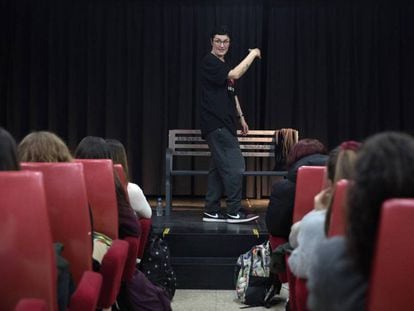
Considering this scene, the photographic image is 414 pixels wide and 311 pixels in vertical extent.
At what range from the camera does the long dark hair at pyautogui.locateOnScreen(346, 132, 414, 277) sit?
39.0 inches

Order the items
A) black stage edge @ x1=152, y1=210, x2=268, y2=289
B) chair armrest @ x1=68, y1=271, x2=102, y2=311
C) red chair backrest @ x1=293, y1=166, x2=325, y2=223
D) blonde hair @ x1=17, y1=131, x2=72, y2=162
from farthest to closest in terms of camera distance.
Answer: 1. black stage edge @ x1=152, y1=210, x2=268, y2=289
2. red chair backrest @ x1=293, y1=166, x2=325, y2=223
3. blonde hair @ x1=17, y1=131, x2=72, y2=162
4. chair armrest @ x1=68, y1=271, x2=102, y2=311

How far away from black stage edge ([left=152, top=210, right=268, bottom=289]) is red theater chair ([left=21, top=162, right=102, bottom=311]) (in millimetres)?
1997

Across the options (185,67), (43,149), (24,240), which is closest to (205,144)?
(185,67)

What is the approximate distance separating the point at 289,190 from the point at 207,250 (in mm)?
1346

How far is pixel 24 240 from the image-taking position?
1242 millimetres

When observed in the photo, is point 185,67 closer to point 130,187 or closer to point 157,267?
point 157,267

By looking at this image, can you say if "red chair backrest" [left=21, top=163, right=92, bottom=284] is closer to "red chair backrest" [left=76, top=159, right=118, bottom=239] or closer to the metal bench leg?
"red chair backrest" [left=76, top=159, right=118, bottom=239]

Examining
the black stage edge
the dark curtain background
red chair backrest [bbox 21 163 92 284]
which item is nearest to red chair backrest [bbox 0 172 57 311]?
red chair backrest [bbox 21 163 92 284]

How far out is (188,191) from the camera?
689 centimetres

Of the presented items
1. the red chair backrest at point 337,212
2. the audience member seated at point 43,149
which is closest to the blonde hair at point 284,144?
the audience member seated at point 43,149

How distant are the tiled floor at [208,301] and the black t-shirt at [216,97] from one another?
4.21 feet

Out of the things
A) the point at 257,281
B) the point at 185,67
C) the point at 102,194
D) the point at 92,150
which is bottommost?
the point at 257,281

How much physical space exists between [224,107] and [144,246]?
1522 millimetres

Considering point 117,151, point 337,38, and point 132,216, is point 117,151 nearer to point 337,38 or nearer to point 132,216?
point 132,216
